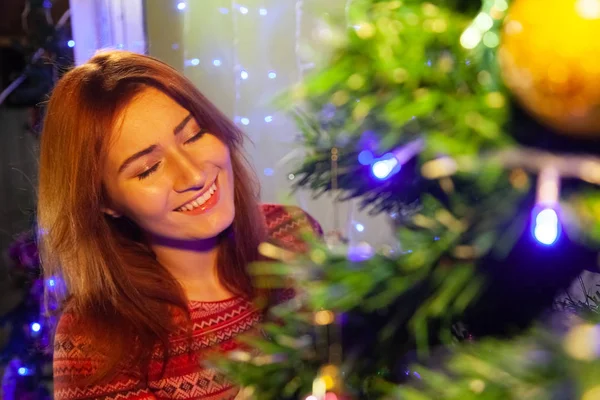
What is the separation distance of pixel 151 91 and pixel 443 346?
65cm

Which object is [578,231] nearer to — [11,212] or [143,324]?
[143,324]

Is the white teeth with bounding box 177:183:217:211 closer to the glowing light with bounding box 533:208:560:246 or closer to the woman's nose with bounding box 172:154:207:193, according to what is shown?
the woman's nose with bounding box 172:154:207:193

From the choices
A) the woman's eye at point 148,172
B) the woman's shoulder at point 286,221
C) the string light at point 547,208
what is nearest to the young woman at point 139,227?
the woman's eye at point 148,172

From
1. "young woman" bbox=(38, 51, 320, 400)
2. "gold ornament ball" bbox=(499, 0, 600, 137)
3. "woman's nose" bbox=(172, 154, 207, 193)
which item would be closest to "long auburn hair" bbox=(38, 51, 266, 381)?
"young woman" bbox=(38, 51, 320, 400)

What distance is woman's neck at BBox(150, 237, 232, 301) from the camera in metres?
0.92

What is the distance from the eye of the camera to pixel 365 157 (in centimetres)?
36

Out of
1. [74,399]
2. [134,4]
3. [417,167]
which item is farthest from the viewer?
[134,4]

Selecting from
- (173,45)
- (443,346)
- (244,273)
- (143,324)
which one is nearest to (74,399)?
(143,324)

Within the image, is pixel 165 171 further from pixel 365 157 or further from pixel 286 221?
pixel 365 157

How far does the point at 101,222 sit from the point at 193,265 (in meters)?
0.17

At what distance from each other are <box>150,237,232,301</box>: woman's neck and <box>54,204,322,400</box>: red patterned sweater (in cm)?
3

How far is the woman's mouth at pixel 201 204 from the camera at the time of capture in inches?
32.0

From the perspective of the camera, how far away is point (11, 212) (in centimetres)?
168

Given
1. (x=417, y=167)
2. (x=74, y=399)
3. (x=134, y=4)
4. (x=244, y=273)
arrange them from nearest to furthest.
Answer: (x=417, y=167), (x=74, y=399), (x=244, y=273), (x=134, y=4)
